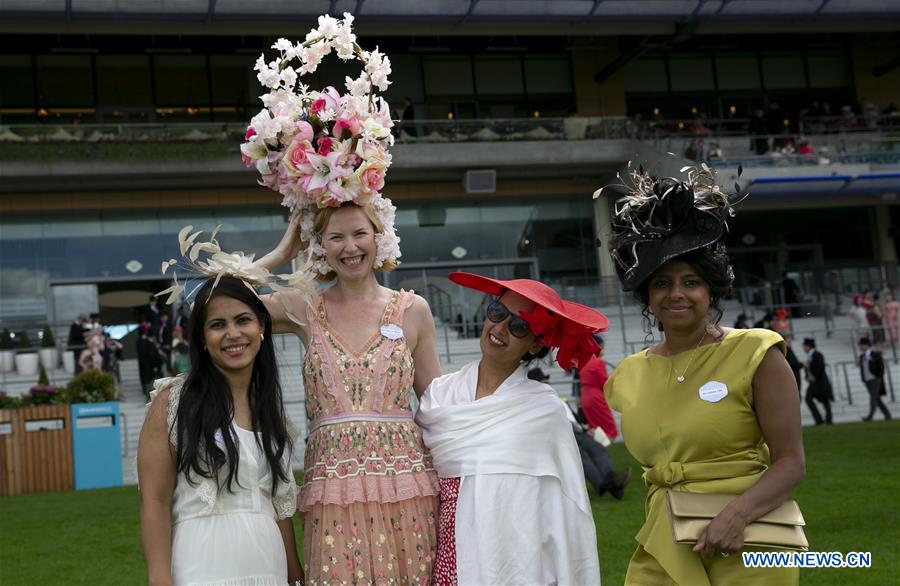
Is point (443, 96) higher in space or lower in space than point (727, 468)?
higher

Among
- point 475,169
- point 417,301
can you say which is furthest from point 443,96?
point 417,301

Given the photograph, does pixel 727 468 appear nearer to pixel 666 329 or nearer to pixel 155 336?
pixel 666 329

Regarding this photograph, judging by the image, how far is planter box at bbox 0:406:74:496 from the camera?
622 inches

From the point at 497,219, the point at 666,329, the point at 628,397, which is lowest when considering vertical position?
the point at 628,397

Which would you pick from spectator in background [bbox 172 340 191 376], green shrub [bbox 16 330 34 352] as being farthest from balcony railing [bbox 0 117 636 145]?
spectator in background [bbox 172 340 191 376]

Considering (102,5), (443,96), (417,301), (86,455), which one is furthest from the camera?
(443,96)

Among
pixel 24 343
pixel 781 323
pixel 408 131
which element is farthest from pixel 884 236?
pixel 24 343

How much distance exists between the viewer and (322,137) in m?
4.57

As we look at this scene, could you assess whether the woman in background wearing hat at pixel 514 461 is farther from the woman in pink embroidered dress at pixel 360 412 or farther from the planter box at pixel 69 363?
the planter box at pixel 69 363

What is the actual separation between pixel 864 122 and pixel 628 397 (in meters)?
32.0

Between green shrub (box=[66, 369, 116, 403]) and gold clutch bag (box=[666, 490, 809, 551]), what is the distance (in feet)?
46.8

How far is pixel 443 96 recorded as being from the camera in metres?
33.4

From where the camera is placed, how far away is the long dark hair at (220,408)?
12.3ft

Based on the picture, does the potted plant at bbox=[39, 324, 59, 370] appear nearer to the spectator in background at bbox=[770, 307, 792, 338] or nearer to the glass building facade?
the glass building facade
